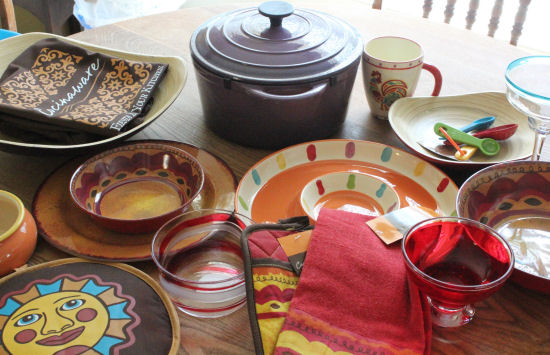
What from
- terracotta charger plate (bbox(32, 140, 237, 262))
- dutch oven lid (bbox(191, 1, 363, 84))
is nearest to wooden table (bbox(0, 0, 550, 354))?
terracotta charger plate (bbox(32, 140, 237, 262))

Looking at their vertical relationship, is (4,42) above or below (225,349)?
above

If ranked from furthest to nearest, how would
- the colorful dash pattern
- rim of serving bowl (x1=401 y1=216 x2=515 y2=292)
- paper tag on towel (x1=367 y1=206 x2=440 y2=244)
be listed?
the colorful dash pattern → paper tag on towel (x1=367 y1=206 x2=440 y2=244) → rim of serving bowl (x1=401 y1=216 x2=515 y2=292)

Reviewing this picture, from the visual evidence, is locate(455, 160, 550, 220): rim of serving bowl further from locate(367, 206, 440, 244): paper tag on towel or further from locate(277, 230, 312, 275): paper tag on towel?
locate(277, 230, 312, 275): paper tag on towel

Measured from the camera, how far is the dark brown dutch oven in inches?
24.9

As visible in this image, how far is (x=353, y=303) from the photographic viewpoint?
0.45 metres

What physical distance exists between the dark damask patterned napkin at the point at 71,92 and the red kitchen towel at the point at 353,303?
0.32 meters

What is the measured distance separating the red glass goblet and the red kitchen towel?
0.08 feet

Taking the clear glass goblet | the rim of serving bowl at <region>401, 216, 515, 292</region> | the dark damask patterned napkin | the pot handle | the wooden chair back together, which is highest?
the clear glass goblet

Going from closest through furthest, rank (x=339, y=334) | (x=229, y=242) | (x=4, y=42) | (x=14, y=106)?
Answer: (x=339, y=334) < (x=229, y=242) < (x=14, y=106) < (x=4, y=42)

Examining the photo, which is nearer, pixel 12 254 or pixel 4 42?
pixel 12 254

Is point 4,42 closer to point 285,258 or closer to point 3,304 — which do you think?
point 3,304

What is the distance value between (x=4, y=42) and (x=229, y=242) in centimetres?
51

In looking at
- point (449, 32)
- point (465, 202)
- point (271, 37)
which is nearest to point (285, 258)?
point (465, 202)

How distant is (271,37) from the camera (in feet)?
2.23
